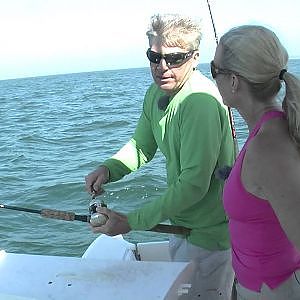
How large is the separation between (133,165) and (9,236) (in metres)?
4.42

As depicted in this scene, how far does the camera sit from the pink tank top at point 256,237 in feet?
5.70

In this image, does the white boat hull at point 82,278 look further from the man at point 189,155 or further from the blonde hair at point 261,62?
the blonde hair at point 261,62

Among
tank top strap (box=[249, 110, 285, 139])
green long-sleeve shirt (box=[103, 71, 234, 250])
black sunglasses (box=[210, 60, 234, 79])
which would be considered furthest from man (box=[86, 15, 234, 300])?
tank top strap (box=[249, 110, 285, 139])

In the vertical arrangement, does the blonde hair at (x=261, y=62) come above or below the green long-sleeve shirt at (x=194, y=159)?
above

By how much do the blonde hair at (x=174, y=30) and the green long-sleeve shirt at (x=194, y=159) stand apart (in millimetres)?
191

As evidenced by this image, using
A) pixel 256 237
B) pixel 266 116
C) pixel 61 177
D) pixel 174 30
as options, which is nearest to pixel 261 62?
pixel 266 116

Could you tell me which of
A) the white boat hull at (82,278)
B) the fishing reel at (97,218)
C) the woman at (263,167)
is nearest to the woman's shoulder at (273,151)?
the woman at (263,167)

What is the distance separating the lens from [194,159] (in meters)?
2.26

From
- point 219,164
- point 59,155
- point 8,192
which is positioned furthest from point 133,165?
point 59,155

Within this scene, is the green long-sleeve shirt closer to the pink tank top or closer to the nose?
the nose

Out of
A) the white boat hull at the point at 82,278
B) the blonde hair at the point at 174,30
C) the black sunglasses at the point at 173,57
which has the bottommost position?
the white boat hull at the point at 82,278

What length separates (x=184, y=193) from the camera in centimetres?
229

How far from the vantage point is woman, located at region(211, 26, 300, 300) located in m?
1.59

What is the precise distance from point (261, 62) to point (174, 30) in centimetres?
69
